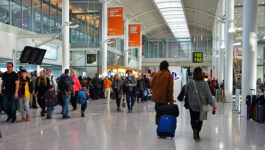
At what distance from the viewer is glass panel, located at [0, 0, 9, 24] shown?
1591cm

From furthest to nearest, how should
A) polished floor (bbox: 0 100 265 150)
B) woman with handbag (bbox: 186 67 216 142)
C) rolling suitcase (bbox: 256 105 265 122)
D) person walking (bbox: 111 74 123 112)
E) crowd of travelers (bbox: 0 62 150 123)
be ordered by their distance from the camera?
1. person walking (bbox: 111 74 123 112)
2. rolling suitcase (bbox: 256 105 265 122)
3. crowd of travelers (bbox: 0 62 150 123)
4. woman with handbag (bbox: 186 67 216 142)
5. polished floor (bbox: 0 100 265 150)

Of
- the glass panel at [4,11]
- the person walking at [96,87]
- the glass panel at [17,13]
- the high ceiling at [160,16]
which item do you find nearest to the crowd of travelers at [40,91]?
the glass panel at [4,11]

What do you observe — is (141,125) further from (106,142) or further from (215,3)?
(215,3)

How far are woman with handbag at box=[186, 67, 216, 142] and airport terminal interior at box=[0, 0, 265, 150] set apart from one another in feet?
0.07

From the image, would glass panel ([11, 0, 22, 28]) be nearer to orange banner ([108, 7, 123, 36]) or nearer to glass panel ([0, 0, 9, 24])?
glass panel ([0, 0, 9, 24])

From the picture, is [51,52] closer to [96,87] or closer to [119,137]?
[96,87]

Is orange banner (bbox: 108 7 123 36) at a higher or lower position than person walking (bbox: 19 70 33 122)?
higher

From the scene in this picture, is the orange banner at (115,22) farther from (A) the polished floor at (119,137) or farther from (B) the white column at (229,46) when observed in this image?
(A) the polished floor at (119,137)

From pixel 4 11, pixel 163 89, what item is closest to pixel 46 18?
pixel 4 11

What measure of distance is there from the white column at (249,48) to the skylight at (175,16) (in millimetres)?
22041

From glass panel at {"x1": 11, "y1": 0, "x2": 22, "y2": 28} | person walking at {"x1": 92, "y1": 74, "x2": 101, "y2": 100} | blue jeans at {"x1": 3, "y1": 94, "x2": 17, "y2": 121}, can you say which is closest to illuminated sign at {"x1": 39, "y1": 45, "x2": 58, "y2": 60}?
glass panel at {"x1": 11, "y1": 0, "x2": 22, "y2": 28}

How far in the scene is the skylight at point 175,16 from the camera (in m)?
32.5

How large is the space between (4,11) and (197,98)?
13.8 metres

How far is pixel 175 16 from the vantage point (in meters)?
38.1
